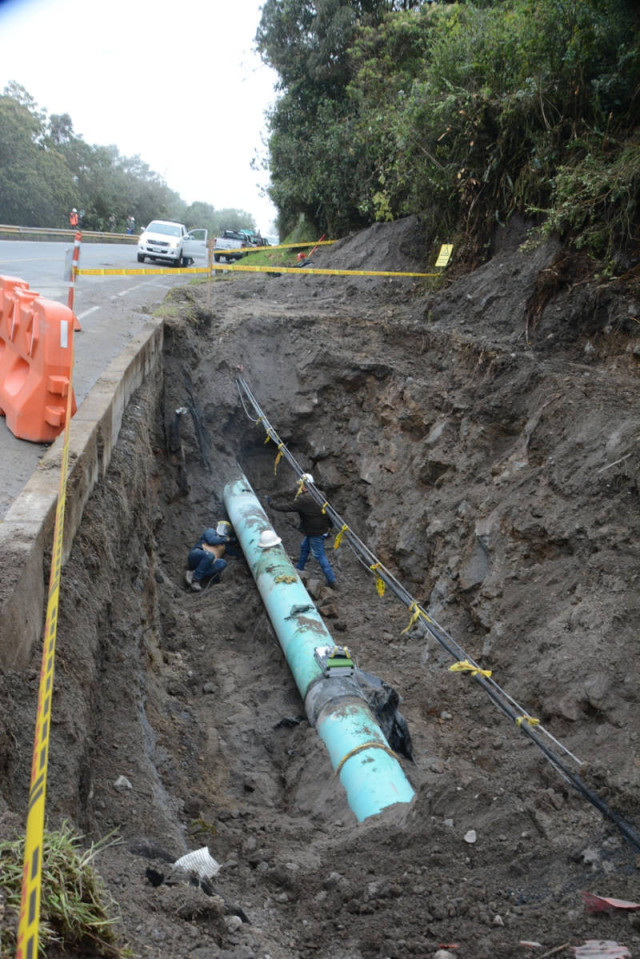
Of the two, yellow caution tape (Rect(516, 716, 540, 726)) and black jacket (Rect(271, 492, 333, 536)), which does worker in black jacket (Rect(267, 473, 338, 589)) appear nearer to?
black jacket (Rect(271, 492, 333, 536))

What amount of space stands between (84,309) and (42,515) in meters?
9.65

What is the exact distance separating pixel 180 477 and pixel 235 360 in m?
2.40

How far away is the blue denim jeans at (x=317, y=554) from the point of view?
30.9 feet

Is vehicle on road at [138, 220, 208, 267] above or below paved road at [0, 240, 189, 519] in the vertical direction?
above

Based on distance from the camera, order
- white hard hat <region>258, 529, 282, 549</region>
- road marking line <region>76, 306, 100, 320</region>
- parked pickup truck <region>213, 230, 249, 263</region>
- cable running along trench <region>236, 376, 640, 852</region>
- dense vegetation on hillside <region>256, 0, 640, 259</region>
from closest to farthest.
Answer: cable running along trench <region>236, 376, 640, 852</region> → dense vegetation on hillside <region>256, 0, 640, 259</region> → white hard hat <region>258, 529, 282, 549</region> → road marking line <region>76, 306, 100, 320</region> → parked pickup truck <region>213, 230, 249, 263</region>

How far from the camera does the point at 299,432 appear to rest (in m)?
11.4

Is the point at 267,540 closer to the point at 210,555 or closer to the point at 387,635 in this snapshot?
the point at 210,555

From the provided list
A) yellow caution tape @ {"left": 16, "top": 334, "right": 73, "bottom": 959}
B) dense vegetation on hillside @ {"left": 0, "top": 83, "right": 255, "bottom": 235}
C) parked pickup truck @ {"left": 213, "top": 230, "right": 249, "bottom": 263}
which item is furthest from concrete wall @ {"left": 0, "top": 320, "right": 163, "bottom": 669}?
dense vegetation on hillside @ {"left": 0, "top": 83, "right": 255, "bottom": 235}

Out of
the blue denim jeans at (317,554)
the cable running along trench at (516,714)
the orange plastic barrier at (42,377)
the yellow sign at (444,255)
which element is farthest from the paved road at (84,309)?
the yellow sign at (444,255)

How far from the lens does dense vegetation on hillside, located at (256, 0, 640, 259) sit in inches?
336

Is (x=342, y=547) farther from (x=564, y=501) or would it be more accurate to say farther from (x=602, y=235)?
(x=602, y=235)

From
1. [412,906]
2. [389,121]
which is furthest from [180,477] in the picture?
[389,121]

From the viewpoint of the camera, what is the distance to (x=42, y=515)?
4238 millimetres

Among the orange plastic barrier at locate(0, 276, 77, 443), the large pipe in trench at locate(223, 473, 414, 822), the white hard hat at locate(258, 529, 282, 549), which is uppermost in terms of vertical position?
the orange plastic barrier at locate(0, 276, 77, 443)
